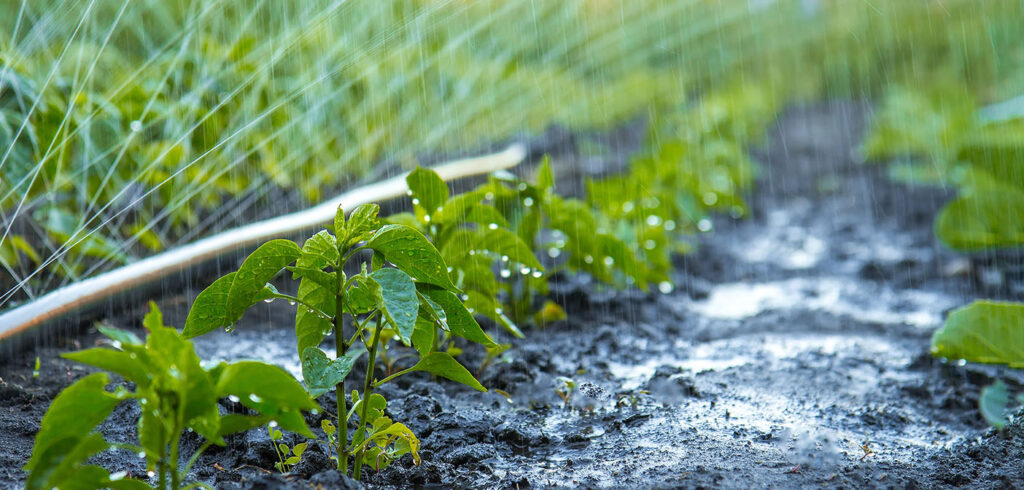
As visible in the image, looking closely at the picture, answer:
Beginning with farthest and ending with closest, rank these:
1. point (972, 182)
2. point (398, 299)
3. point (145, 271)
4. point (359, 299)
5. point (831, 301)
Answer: point (972, 182) < point (831, 301) < point (145, 271) < point (359, 299) < point (398, 299)

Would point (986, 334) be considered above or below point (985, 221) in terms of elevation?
below

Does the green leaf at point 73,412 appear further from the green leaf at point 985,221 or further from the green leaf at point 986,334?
the green leaf at point 985,221

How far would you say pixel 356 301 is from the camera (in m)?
1.12

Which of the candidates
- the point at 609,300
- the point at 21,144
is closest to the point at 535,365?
the point at 609,300

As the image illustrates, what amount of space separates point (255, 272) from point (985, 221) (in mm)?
2403

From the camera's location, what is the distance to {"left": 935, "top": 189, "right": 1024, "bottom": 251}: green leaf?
98.3 inches

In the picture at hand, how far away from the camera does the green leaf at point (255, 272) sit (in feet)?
3.36

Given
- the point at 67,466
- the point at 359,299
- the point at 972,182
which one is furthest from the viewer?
the point at 972,182

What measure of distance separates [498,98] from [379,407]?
2.96 metres

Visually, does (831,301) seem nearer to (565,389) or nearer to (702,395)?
(702,395)

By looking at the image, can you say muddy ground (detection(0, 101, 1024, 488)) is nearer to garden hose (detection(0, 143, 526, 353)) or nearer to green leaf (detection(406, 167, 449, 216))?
garden hose (detection(0, 143, 526, 353))

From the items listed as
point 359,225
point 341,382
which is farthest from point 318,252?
point 341,382

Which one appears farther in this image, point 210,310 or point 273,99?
point 273,99

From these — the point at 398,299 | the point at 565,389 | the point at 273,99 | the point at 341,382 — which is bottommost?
the point at 565,389
